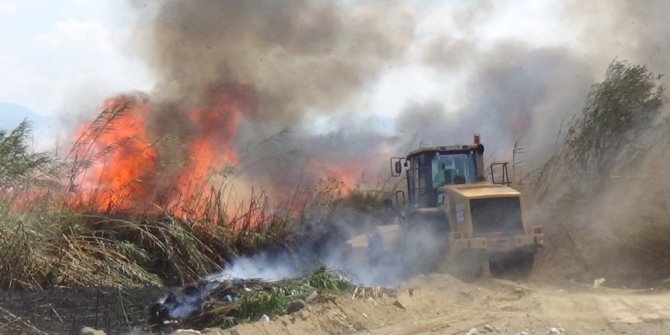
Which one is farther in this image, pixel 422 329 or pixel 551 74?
pixel 551 74

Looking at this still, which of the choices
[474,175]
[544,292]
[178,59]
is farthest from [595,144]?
[178,59]

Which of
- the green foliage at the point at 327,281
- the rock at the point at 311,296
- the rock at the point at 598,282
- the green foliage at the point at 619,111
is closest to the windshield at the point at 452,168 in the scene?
the rock at the point at 598,282

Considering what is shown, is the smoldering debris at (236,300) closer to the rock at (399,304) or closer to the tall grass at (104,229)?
the rock at (399,304)

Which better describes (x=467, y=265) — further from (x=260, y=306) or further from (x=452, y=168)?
(x=260, y=306)

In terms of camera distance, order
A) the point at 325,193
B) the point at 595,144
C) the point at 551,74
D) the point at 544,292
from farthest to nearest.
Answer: the point at 551,74
the point at 325,193
the point at 595,144
the point at 544,292

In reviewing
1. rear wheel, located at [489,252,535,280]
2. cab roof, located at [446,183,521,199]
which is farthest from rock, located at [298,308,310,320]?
rear wheel, located at [489,252,535,280]

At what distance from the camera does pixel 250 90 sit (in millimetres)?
19969

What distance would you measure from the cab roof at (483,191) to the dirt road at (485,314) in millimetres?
2005

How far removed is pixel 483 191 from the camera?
42.6 feet

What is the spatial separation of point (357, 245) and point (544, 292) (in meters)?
4.90

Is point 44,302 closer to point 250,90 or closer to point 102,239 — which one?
point 102,239

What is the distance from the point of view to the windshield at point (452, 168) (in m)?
14.2

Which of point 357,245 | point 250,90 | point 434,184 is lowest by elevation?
point 357,245

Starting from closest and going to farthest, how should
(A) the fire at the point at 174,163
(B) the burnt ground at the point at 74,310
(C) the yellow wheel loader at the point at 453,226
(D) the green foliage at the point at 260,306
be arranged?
(B) the burnt ground at the point at 74,310
(D) the green foliage at the point at 260,306
(A) the fire at the point at 174,163
(C) the yellow wheel loader at the point at 453,226
